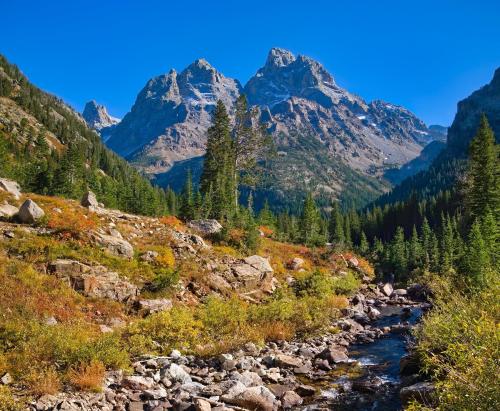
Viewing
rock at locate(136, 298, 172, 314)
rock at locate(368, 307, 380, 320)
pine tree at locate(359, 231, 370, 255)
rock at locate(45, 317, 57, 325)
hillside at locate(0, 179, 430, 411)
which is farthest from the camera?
pine tree at locate(359, 231, 370, 255)

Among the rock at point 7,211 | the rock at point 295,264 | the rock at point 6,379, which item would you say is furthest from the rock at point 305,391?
the rock at point 295,264

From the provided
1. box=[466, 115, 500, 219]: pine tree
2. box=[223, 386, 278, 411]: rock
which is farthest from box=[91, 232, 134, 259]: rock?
box=[466, 115, 500, 219]: pine tree

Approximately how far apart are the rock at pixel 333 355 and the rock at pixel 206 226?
19.1 m

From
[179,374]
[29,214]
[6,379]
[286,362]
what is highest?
[29,214]

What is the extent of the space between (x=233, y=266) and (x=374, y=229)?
128784mm

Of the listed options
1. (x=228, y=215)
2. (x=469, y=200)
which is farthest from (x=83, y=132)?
(x=469, y=200)

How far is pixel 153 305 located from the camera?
2123cm

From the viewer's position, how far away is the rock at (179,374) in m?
13.6

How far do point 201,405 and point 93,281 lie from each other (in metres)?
11.9

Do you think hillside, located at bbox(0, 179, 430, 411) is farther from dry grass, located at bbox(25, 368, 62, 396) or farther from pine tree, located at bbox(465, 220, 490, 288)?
pine tree, located at bbox(465, 220, 490, 288)

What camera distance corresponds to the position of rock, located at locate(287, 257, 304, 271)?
39.2m

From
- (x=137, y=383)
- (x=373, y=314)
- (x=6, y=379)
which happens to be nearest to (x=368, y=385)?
(x=137, y=383)

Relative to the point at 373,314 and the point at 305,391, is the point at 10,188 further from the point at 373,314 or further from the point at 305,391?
the point at 373,314

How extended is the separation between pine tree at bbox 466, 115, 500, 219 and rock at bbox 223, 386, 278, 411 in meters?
45.7
